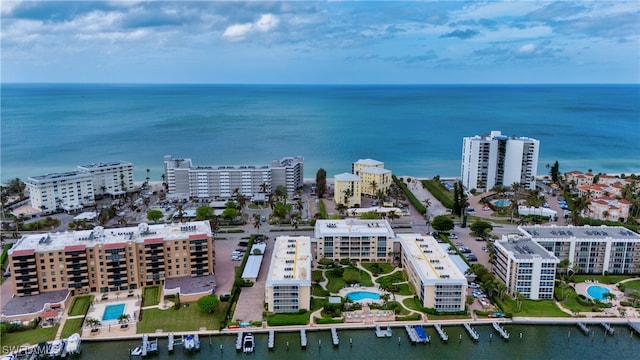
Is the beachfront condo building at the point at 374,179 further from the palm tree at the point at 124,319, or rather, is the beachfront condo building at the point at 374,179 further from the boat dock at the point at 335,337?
the palm tree at the point at 124,319

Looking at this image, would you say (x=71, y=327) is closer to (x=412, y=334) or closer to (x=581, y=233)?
(x=412, y=334)

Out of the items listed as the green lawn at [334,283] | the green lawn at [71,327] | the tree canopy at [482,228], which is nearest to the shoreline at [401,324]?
the green lawn at [71,327]

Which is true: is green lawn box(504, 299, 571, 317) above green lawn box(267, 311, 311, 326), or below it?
below

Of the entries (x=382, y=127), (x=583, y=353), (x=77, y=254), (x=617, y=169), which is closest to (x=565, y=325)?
(x=583, y=353)

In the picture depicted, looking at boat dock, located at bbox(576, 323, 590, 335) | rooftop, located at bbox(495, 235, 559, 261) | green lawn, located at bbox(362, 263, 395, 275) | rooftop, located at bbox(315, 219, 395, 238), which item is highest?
rooftop, located at bbox(495, 235, 559, 261)

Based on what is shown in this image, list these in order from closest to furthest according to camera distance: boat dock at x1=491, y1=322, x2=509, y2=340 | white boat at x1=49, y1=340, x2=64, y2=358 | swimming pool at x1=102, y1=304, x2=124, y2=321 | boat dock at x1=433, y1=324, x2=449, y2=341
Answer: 1. white boat at x1=49, y1=340, x2=64, y2=358
2. boat dock at x1=433, y1=324, x2=449, y2=341
3. boat dock at x1=491, y1=322, x2=509, y2=340
4. swimming pool at x1=102, y1=304, x2=124, y2=321

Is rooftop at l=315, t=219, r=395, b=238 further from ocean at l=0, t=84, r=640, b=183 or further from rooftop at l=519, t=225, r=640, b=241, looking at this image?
ocean at l=0, t=84, r=640, b=183

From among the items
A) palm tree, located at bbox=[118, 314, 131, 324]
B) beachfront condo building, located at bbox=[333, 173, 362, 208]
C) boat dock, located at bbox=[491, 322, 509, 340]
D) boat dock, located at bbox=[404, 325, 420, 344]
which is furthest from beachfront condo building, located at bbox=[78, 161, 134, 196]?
boat dock, located at bbox=[491, 322, 509, 340]

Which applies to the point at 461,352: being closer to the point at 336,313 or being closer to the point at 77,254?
the point at 336,313
